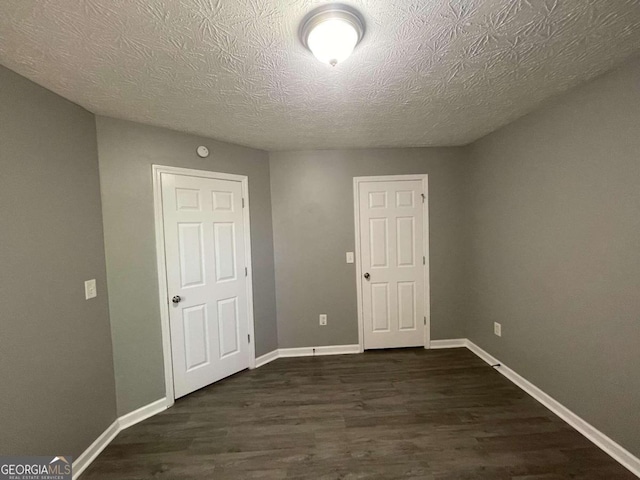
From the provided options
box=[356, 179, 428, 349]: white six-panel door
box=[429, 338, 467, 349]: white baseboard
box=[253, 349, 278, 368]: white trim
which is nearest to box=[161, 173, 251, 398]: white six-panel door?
box=[253, 349, 278, 368]: white trim

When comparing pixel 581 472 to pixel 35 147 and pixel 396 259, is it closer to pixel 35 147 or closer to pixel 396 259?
pixel 396 259

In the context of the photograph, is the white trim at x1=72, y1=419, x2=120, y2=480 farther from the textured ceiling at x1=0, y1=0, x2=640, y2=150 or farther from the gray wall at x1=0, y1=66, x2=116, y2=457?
the textured ceiling at x1=0, y1=0, x2=640, y2=150

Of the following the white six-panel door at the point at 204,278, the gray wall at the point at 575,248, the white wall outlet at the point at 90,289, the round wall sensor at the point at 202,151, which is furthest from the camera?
→ the round wall sensor at the point at 202,151

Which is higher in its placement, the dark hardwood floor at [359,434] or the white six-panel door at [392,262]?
the white six-panel door at [392,262]

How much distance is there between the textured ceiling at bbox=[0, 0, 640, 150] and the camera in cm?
99

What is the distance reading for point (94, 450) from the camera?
1.68 meters

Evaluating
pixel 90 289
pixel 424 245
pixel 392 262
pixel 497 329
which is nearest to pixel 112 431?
pixel 90 289

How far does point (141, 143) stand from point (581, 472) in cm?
370

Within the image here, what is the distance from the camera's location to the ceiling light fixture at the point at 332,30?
3.26 ft

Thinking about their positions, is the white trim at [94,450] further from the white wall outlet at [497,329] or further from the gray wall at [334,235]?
the white wall outlet at [497,329]

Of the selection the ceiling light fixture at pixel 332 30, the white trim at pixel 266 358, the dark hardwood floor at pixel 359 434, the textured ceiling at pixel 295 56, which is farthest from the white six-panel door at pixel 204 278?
the ceiling light fixture at pixel 332 30

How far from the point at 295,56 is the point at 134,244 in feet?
5.94

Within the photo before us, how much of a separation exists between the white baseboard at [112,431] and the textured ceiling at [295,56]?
229 centimetres

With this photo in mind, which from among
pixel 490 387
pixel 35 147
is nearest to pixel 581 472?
pixel 490 387
